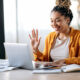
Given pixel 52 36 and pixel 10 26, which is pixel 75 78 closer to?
pixel 52 36

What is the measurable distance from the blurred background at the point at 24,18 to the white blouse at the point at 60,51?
3.87 ft

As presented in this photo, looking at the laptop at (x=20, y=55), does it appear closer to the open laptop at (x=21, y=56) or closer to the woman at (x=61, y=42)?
the open laptop at (x=21, y=56)

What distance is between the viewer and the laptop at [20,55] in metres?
1.42

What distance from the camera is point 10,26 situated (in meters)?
3.42

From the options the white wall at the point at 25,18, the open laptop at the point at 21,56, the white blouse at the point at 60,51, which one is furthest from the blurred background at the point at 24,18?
the open laptop at the point at 21,56


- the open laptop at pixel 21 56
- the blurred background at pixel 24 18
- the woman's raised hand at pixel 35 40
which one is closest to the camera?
the open laptop at pixel 21 56

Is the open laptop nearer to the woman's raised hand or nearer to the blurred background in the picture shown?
the woman's raised hand

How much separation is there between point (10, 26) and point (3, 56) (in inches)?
21.2

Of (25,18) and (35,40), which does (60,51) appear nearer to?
(35,40)

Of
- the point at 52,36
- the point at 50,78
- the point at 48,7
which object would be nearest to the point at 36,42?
the point at 52,36

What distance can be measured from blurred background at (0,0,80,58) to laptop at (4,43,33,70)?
1885 millimetres

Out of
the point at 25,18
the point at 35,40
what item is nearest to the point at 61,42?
the point at 35,40

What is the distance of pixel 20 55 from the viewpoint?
4.79ft

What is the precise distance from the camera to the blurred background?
335 cm
